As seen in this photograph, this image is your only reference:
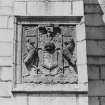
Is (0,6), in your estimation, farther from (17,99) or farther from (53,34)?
(17,99)

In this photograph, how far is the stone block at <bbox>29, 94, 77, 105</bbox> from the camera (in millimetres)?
7820

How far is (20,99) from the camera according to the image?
25.7 ft

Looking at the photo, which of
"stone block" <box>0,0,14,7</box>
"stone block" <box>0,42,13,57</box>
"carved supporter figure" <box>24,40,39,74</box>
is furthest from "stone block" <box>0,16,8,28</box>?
"carved supporter figure" <box>24,40,39,74</box>

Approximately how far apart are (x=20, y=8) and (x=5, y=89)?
2.23 meters

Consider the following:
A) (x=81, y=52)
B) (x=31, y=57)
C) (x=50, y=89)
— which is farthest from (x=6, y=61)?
(x=81, y=52)

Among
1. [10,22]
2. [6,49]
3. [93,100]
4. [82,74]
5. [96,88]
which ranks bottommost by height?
[93,100]

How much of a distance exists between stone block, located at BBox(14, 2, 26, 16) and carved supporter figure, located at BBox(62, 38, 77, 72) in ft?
4.68

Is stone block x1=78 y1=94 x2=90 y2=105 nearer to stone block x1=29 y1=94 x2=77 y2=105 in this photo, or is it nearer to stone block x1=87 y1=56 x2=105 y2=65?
stone block x1=29 y1=94 x2=77 y2=105

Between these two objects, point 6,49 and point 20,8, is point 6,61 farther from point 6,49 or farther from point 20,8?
point 20,8

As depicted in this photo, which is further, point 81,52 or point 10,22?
point 10,22

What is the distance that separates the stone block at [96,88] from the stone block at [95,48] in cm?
83

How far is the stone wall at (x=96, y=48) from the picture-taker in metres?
8.68

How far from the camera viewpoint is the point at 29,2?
850 cm

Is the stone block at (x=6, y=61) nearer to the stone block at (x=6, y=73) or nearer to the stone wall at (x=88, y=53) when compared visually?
the stone wall at (x=88, y=53)
